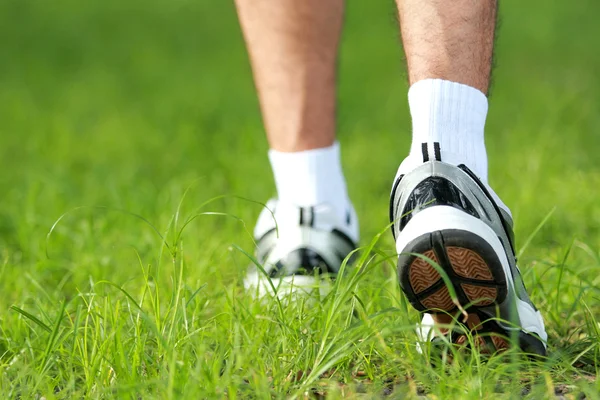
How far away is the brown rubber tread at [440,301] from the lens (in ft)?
4.17

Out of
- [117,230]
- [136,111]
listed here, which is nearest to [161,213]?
[117,230]

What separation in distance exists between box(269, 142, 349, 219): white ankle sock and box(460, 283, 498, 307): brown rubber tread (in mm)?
685

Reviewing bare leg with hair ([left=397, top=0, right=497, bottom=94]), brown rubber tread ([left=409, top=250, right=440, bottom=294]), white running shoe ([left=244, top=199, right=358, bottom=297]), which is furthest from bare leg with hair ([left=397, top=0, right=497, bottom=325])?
white running shoe ([left=244, top=199, right=358, bottom=297])

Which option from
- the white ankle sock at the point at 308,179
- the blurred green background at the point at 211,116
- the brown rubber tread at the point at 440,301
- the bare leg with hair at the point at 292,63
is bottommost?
the brown rubber tread at the point at 440,301

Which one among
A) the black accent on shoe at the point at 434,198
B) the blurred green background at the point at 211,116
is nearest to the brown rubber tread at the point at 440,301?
the black accent on shoe at the point at 434,198

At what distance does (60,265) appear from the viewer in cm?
209

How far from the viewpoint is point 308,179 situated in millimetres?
1915

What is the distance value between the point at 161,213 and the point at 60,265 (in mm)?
530

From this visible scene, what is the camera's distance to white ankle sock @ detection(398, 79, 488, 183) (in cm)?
138

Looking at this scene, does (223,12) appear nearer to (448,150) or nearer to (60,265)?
(60,265)

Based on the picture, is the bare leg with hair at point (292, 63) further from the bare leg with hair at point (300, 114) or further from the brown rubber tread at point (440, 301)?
the brown rubber tread at point (440, 301)

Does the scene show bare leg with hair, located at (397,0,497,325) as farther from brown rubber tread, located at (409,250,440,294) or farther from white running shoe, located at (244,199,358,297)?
white running shoe, located at (244,199,358,297)

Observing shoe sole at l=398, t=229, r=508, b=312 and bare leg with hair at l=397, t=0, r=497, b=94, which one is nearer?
shoe sole at l=398, t=229, r=508, b=312

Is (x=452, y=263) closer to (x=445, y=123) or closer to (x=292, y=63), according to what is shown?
(x=445, y=123)
